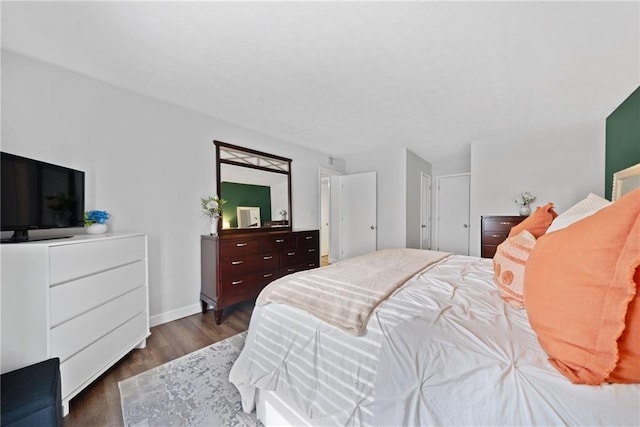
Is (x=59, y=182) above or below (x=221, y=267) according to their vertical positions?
above

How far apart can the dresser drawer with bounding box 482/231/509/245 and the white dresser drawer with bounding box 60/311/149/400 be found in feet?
13.1

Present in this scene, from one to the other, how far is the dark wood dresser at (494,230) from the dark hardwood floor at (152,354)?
3.22 m

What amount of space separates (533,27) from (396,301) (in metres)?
1.91

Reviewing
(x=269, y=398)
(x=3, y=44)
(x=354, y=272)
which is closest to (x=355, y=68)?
(x=354, y=272)

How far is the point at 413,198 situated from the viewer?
4.43 meters

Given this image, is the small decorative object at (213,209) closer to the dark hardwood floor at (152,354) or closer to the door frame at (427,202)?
the dark hardwood floor at (152,354)

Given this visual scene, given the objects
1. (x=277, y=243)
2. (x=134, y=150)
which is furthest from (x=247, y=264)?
(x=134, y=150)

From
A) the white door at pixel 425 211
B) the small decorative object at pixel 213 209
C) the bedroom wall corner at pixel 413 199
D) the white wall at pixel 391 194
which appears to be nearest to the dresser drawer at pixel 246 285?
the small decorative object at pixel 213 209

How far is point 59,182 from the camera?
5.30 ft

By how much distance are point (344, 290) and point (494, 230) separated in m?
2.96

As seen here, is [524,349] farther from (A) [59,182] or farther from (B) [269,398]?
(A) [59,182]

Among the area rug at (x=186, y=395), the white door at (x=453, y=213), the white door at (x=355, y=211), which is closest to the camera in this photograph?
the area rug at (x=186, y=395)

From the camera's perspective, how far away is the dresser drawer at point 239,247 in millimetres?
2484

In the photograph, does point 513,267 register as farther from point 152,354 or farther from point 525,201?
point 525,201
